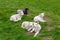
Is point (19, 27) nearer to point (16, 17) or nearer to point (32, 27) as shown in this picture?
point (32, 27)

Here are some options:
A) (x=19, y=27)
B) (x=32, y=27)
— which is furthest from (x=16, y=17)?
(x=32, y=27)

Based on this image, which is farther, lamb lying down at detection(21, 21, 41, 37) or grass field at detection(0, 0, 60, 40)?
lamb lying down at detection(21, 21, 41, 37)

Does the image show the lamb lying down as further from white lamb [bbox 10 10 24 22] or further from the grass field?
white lamb [bbox 10 10 24 22]

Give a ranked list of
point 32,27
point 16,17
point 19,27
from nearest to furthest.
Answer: point 32,27, point 19,27, point 16,17

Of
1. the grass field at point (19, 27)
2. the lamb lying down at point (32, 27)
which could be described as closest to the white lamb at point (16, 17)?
the grass field at point (19, 27)

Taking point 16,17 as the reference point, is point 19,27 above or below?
below

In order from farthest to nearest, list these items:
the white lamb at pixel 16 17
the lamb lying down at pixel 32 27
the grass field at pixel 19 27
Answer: the white lamb at pixel 16 17 → the lamb lying down at pixel 32 27 → the grass field at pixel 19 27

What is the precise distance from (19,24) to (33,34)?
0.70m

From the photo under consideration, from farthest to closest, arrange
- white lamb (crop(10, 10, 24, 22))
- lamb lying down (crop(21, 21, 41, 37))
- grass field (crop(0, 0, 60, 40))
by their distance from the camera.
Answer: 1. white lamb (crop(10, 10, 24, 22))
2. lamb lying down (crop(21, 21, 41, 37))
3. grass field (crop(0, 0, 60, 40))

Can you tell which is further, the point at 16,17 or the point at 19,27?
the point at 16,17

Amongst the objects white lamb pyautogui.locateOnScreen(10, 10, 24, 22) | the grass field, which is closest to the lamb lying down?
the grass field

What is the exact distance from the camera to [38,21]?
6320 mm

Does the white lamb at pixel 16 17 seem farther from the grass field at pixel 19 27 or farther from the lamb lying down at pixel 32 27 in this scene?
the lamb lying down at pixel 32 27

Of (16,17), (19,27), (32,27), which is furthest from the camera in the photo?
(16,17)
